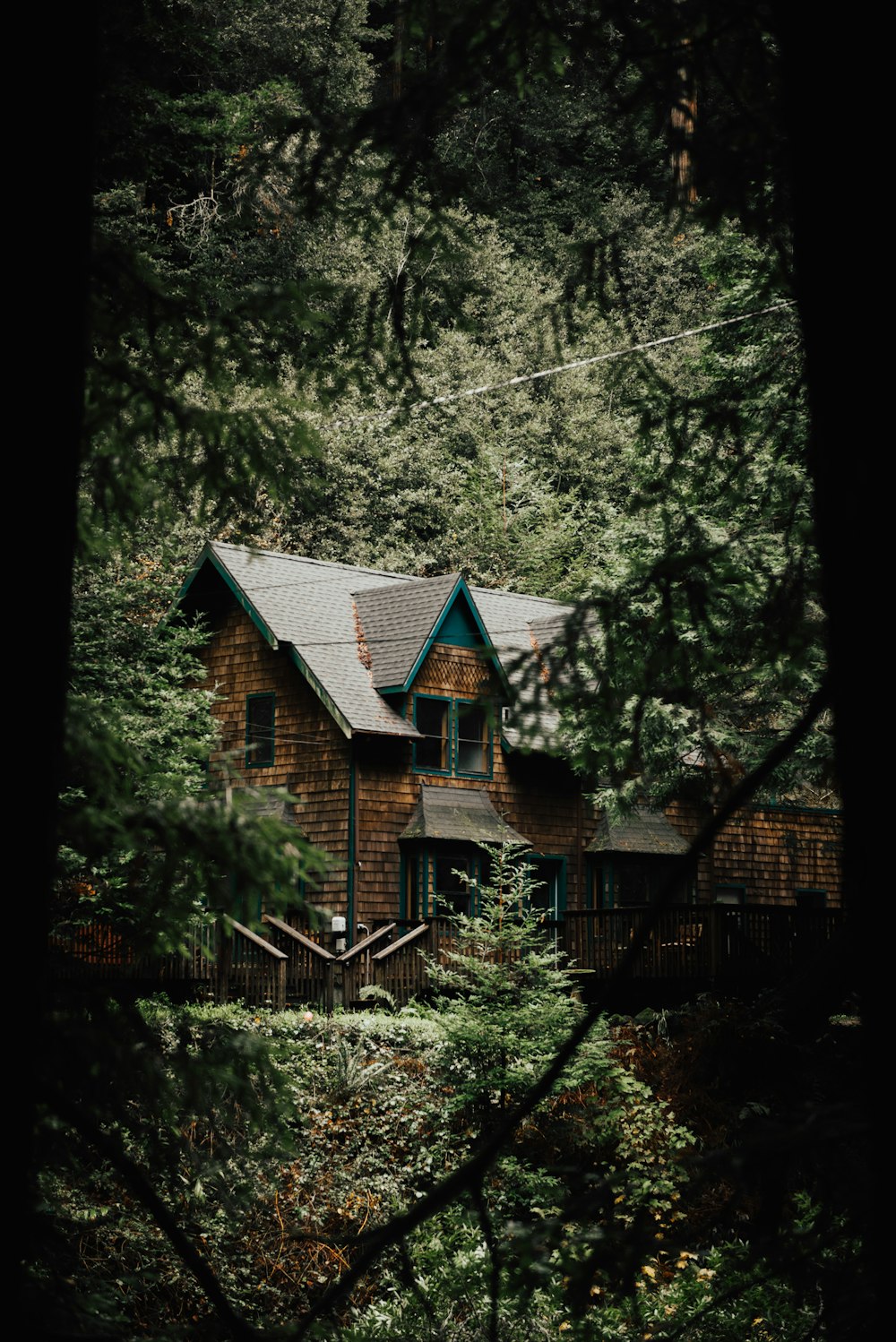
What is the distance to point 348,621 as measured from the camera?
2728cm

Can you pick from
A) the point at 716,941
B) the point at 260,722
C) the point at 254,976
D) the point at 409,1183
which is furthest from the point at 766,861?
the point at 409,1183

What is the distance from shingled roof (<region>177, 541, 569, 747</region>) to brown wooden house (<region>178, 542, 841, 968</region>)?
1.4 inches

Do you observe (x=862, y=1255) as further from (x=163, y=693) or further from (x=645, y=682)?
(x=163, y=693)

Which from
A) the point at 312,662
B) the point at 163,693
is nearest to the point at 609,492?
the point at 312,662

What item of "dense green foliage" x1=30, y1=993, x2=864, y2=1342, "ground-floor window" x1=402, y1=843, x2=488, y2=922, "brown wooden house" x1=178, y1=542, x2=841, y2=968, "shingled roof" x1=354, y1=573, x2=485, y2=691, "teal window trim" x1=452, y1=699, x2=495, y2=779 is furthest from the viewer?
"teal window trim" x1=452, y1=699, x2=495, y2=779

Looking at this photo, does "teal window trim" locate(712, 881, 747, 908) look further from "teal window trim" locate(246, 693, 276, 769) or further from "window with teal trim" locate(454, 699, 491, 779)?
"teal window trim" locate(246, 693, 276, 769)

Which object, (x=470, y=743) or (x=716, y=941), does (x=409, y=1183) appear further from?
(x=470, y=743)

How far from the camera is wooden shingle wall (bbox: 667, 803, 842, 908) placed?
2962 centimetres

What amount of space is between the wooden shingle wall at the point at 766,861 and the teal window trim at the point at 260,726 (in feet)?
27.3

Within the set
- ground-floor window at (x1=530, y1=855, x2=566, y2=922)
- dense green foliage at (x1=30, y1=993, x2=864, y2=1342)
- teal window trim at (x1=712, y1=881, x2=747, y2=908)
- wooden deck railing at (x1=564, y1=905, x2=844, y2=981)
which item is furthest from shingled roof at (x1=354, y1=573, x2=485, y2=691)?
teal window trim at (x1=712, y1=881, x2=747, y2=908)

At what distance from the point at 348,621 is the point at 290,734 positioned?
2.57 m

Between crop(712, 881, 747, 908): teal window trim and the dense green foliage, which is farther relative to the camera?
crop(712, 881, 747, 908): teal window trim

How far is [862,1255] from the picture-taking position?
4.59m

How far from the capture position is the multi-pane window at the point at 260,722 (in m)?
26.5
